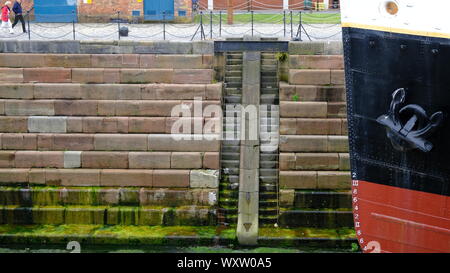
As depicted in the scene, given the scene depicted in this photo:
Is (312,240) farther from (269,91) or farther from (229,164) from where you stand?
(269,91)

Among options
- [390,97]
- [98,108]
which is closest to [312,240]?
[390,97]

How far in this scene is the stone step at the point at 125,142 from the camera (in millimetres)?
15188

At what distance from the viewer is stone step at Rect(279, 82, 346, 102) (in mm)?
15469

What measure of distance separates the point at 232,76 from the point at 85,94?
363 cm

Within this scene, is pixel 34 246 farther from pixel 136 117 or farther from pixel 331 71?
pixel 331 71

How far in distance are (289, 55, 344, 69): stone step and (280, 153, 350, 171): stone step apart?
7.76 ft

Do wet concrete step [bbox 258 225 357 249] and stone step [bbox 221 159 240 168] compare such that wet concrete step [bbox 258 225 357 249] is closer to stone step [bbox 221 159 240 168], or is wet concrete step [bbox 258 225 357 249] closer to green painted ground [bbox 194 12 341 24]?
stone step [bbox 221 159 240 168]

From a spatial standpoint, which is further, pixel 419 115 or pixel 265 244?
pixel 265 244

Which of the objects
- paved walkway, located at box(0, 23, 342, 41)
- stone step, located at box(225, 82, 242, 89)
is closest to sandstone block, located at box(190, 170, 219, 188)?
stone step, located at box(225, 82, 242, 89)

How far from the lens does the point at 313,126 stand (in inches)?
595

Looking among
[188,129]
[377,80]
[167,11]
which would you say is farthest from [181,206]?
[167,11]

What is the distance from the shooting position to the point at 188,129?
1539 centimetres

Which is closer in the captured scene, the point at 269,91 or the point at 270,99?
the point at 270,99

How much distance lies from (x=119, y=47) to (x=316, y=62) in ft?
15.6
